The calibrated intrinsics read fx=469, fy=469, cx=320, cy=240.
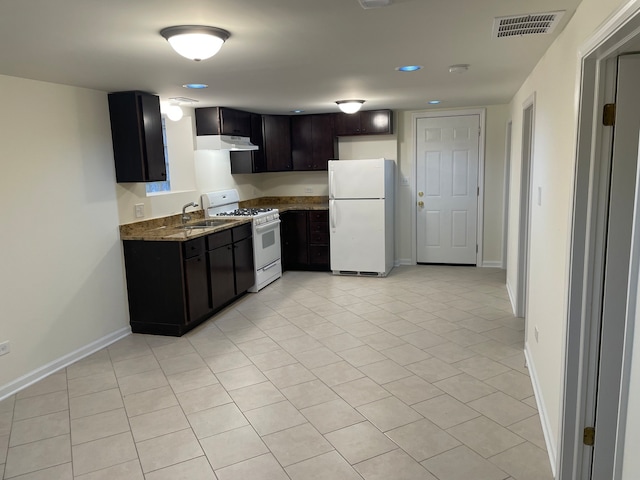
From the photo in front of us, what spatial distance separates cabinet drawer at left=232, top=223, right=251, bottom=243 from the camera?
5110 mm

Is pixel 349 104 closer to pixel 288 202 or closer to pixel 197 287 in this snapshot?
pixel 288 202

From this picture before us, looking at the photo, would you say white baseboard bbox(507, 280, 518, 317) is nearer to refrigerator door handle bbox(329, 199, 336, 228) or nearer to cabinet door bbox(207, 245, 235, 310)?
refrigerator door handle bbox(329, 199, 336, 228)

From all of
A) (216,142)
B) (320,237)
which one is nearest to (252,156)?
(216,142)

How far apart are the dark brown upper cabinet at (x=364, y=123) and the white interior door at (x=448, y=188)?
0.52 metres

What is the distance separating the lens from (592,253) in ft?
6.37

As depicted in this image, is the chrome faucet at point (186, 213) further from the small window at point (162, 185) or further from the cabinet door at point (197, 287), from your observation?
the cabinet door at point (197, 287)

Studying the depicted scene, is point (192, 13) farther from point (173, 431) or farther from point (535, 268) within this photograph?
point (535, 268)

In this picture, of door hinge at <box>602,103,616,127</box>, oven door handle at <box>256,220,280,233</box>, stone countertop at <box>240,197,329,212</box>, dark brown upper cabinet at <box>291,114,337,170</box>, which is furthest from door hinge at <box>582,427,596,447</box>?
dark brown upper cabinet at <box>291,114,337,170</box>

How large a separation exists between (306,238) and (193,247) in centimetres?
249

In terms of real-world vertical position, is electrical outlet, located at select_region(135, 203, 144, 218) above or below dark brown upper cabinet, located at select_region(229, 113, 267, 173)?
below

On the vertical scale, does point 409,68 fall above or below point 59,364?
above

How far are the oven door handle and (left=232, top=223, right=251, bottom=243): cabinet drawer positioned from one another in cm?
16

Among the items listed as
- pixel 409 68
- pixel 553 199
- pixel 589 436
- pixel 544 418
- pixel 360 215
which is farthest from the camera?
pixel 360 215

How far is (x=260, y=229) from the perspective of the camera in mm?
5629
